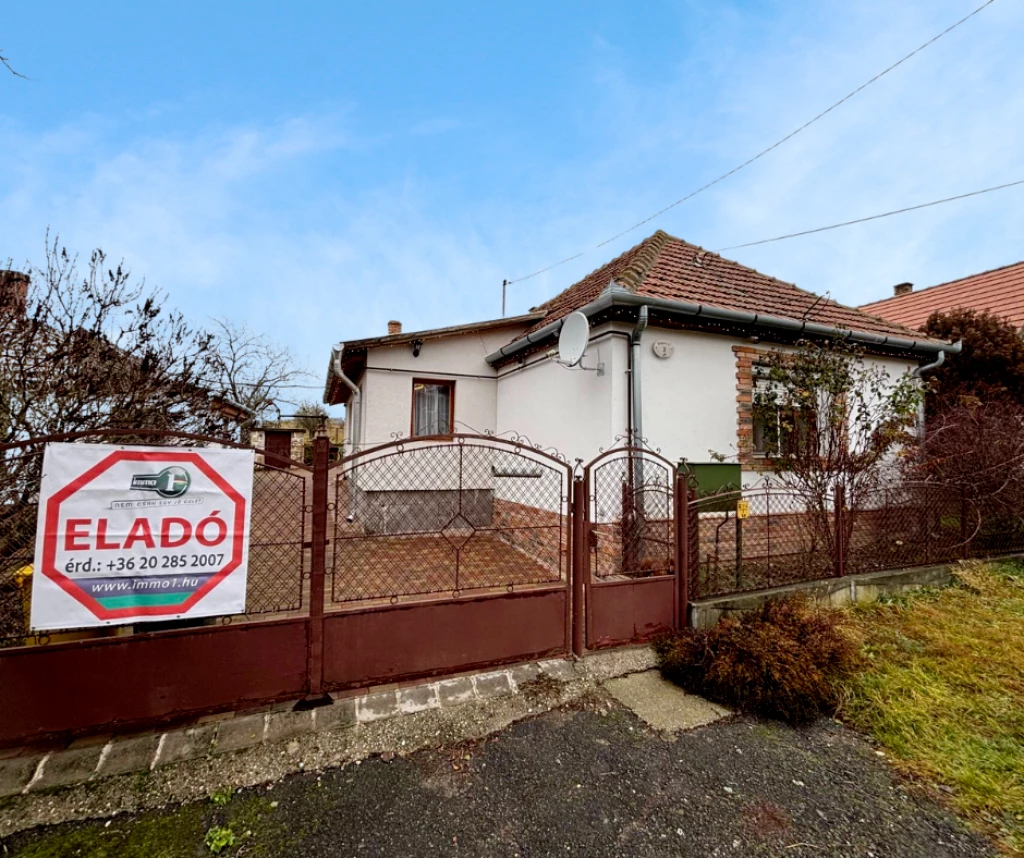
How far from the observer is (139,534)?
274 centimetres

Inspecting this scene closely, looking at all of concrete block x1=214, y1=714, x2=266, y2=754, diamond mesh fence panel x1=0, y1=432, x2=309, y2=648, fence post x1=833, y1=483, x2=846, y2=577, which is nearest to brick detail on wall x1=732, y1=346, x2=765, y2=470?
fence post x1=833, y1=483, x2=846, y2=577

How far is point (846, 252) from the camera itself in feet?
27.1

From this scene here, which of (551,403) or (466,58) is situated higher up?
(466,58)

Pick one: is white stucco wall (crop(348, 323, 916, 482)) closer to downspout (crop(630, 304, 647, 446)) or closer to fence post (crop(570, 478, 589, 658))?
downspout (crop(630, 304, 647, 446))

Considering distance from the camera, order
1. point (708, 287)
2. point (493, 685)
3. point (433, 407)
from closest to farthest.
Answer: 1. point (493, 685)
2. point (708, 287)
3. point (433, 407)

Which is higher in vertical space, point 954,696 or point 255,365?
point 255,365

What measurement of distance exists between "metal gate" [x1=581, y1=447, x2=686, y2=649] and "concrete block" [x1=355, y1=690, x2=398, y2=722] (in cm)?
166

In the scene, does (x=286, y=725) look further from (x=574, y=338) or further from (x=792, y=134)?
(x=792, y=134)

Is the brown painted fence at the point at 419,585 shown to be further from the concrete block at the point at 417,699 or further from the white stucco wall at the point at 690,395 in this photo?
the white stucco wall at the point at 690,395

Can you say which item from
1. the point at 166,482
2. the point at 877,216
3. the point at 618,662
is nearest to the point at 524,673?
the point at 618,662

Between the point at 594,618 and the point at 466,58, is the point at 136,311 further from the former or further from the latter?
the point at 466,58

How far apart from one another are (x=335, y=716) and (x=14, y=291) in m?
4.41

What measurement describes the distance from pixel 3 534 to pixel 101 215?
4.39 m

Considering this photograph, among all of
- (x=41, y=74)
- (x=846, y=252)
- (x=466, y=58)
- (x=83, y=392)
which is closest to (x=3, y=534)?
(x=83, y=392)
